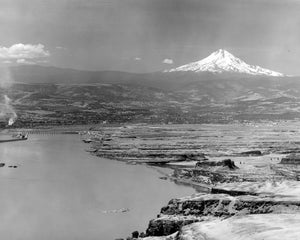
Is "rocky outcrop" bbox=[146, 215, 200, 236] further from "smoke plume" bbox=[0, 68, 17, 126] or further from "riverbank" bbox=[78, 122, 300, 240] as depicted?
"smoke plume" bbox=[0, 68, 17, 126]

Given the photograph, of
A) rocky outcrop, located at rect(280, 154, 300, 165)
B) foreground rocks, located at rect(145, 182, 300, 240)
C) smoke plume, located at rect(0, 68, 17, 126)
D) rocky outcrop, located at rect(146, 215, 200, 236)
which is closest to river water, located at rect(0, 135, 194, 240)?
rocky outcrop, located at rect(146, 215, 200, 236)

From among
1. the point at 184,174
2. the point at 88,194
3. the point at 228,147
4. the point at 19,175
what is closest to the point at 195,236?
the point at 88,194

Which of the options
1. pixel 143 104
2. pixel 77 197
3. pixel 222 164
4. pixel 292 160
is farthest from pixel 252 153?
pixel 143 104

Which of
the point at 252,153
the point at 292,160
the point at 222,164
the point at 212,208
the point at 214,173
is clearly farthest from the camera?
the point at 252,153

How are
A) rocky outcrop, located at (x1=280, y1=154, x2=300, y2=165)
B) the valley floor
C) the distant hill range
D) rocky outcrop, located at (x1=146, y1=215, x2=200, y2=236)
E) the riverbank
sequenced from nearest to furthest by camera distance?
1. the valley floor
2. the riverbank
3. rocky outcrop, located at (x1=146, y1=215, x2=200, y2=236)
4. rocky outcrop, located at (x1=280, y1=154, x2=300, y2=165)
5. the distant hill range

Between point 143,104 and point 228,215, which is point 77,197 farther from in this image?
point 143,104

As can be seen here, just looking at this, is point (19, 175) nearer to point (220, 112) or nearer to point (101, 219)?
point (101, 219)

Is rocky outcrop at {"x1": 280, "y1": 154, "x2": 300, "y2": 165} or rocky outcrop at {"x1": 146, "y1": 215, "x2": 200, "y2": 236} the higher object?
rocky outcrop at {"x1": 280, "y1": 154, "x2": 300, "y2": 165}

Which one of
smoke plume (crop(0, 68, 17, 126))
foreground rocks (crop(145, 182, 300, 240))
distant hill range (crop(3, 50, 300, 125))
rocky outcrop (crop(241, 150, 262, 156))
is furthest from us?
distant hill range (crop(3, 50, 300, 125))
